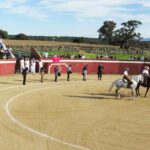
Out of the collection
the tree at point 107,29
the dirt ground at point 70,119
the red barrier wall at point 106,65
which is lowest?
the dirt ground at point 70,119

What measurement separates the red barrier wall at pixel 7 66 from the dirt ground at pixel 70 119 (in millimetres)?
6297

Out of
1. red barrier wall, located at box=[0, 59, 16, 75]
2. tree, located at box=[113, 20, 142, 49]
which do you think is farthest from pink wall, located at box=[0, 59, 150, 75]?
tree, located at box=[113, 20, 142, 49]

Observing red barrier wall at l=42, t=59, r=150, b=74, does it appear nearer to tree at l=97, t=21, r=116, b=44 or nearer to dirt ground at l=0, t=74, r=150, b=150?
dirt ground at l=0, t=74, r=150, b=150

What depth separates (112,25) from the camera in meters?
110

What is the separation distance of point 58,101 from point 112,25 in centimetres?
8586

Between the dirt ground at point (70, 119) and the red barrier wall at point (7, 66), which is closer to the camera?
the dirt ground at point (70, 119)

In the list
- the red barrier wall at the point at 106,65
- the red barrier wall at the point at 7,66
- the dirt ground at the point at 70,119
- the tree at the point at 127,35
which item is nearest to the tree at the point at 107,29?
the tree at the point at 127,35

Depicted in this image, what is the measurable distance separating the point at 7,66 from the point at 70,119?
2047 centimetres

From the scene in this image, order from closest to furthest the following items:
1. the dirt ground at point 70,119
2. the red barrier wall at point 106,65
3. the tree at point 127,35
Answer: the dirt ground at point 70,119
the red barrier wall at point 106,65
the tree at point 127,35

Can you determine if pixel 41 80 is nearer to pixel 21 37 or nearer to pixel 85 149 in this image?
pixel 85 149

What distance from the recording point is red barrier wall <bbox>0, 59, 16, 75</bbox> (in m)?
38.7

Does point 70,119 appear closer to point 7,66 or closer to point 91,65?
point 7,66

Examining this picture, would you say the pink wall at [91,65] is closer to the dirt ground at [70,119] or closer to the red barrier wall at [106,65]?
the red barrier wall at [106,65]

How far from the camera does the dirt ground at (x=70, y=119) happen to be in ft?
50.3
